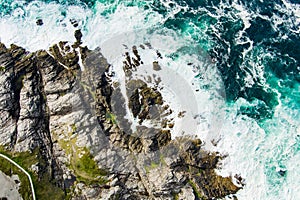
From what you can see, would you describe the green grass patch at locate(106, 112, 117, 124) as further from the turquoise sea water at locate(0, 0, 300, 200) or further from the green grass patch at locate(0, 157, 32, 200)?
the green grass patch at locate(0, 157, 32, 200)

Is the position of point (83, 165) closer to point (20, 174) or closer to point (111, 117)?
point (20, 174)

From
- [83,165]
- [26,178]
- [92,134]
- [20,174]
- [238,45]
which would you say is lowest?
[83,165]

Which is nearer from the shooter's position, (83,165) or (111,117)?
(83,165)

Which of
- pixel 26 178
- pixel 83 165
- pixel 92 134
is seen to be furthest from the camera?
pixel 92 134

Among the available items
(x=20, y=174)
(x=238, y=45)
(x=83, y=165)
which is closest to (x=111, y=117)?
(x=83, y=165)

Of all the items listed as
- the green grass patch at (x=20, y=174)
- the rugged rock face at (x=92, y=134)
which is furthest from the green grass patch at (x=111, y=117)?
the green grass patch at (x=20, y=174)

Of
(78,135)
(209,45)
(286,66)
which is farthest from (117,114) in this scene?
(286,66)

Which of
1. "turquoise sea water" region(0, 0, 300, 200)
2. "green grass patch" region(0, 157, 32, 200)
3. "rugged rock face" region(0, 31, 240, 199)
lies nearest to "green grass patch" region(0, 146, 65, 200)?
"green grass patch" region(0, 157, 32, 200)
